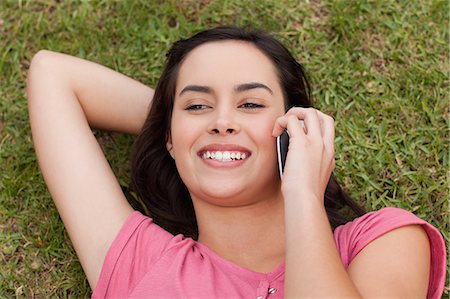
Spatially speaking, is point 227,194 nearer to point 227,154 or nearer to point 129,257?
point 227,154

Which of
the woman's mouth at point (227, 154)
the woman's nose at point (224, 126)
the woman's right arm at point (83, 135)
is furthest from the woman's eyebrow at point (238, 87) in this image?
the woman's right arm at point (83, 135)

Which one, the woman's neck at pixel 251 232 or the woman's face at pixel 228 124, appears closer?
the woman's face at pixel 228 124

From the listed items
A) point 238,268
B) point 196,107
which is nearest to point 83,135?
point 196,107

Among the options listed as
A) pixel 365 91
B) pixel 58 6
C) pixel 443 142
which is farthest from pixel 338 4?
pixel 58 6

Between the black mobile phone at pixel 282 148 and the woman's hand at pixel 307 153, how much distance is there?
38 millimetres

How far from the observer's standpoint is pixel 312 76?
15.4 ft

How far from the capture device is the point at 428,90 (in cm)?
459

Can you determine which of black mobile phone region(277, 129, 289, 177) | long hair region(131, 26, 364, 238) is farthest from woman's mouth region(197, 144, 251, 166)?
long hair region(131, 26, 364, 238)

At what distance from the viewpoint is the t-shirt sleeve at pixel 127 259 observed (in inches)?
139

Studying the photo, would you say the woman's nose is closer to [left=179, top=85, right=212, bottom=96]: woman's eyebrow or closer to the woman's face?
the woman's face

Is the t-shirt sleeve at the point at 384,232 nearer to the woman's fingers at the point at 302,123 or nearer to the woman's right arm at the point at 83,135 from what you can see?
the woman's fingers at the point at 302,123

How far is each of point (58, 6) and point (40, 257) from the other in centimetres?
188

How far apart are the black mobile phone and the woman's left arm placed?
4 centimetres

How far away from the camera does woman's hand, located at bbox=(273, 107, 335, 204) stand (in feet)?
10.2
